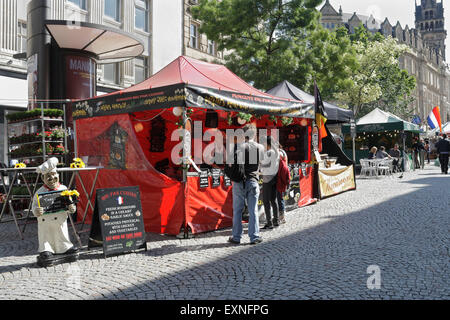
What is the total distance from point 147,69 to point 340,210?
16974mm

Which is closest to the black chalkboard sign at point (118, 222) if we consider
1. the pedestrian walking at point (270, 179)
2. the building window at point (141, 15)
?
the pedestrian walking at point (270, 179)

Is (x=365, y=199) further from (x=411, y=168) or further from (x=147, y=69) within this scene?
(x=147, y=69)

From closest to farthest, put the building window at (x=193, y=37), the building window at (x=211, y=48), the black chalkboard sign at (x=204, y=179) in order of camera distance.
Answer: the black chalkboard sign at (x=204, y=179), the building window at (x=193, y=37), the building window at (x=211, y=48)

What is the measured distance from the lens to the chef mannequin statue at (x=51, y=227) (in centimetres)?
533

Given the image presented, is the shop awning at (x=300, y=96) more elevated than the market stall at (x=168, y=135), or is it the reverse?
the shop awning at (x=300, y=96)

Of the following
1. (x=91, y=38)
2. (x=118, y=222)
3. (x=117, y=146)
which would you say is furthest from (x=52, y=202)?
(x=91, y=38)

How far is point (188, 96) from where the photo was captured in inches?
269

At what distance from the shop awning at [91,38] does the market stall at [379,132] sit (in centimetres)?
1370

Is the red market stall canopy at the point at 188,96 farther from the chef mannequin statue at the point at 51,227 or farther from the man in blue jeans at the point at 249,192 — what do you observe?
the chef mannequin statue at the point at 51,227

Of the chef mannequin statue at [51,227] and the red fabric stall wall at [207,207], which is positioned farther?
the red fabric stall wall at [207,207]

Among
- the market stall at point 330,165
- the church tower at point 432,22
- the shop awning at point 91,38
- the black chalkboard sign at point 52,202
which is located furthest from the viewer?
the church tower at point 432,22

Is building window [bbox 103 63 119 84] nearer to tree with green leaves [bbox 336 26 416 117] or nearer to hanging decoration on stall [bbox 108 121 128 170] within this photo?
hanging decoration on stall [bbox 108 121 128 170]

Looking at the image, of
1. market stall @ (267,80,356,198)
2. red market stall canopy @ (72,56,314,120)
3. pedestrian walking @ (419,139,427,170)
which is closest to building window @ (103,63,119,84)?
market stall @ (267,80,356,198)
